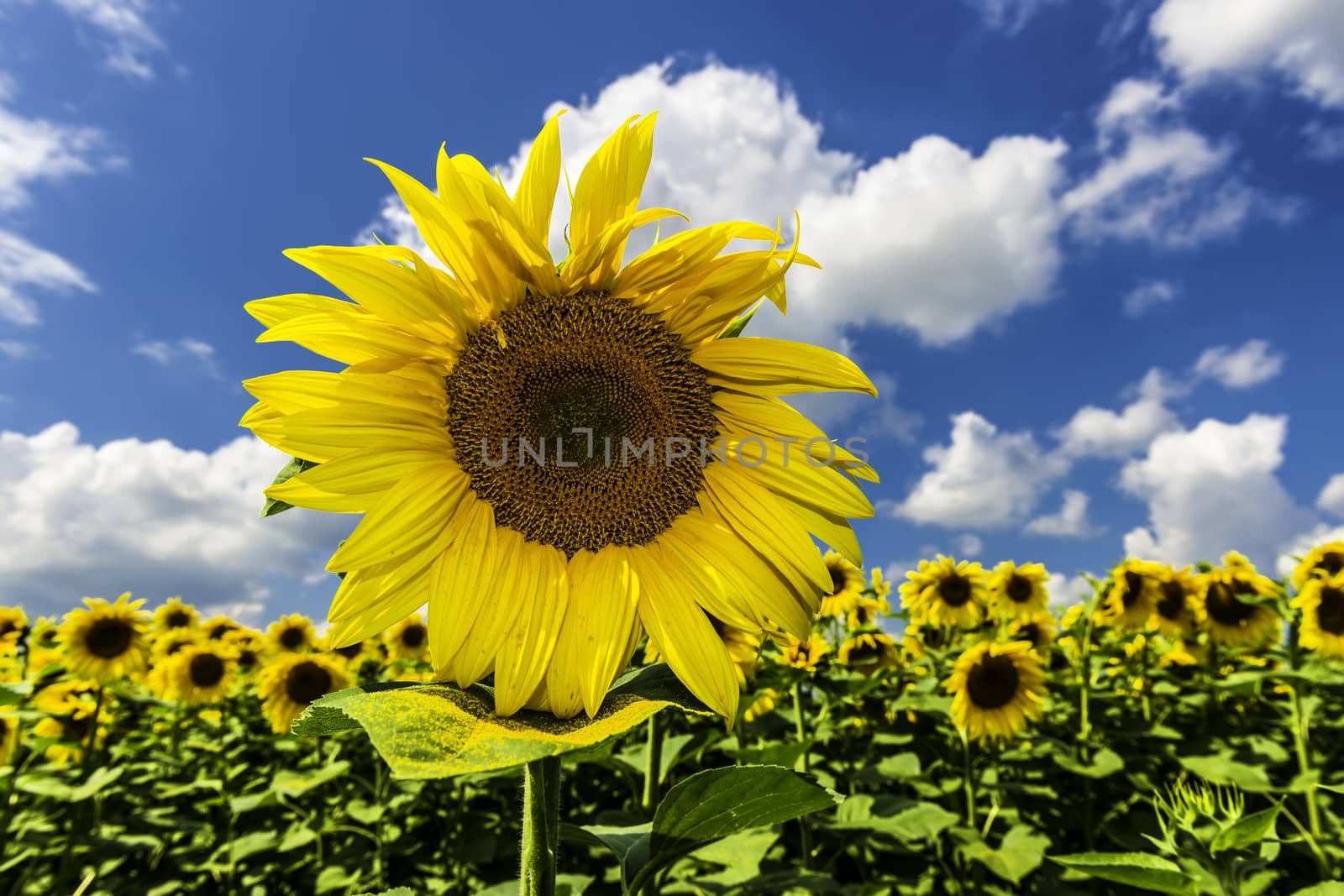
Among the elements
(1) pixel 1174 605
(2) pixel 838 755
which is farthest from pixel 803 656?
(1) pixel 1174 605

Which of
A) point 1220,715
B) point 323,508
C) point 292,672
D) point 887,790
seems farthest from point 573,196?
point 1220,715

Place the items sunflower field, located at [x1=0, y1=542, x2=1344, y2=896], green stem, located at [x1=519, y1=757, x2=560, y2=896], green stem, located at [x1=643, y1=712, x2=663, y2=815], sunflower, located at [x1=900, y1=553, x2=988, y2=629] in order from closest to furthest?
green stem, located at [x1=519, y1=757, x2=560, y2=896] → green stem, located at [x1=643, y1=712, x2=663, y2=815] → sunflower field, located at [x1=0, y1=542, x2=1344, y2=896] → sunflower, located at [x1=900, y1=553, x2=988, y2=629]

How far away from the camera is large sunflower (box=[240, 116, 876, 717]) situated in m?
1.21

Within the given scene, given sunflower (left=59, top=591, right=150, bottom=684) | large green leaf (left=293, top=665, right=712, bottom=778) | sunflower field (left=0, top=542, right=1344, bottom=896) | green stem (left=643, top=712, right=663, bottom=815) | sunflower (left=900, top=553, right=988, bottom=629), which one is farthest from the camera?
sunflower (left=900, top=553, right=988, bottom=629)

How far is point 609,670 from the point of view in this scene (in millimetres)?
1228

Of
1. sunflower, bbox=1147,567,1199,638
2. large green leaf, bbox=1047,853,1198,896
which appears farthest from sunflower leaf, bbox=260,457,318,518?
sunflower, bbox=1147,567,1199,638

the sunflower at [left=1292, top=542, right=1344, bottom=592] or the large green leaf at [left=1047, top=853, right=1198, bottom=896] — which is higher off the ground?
the sunflower at [left=1292, top=542, right=1344, bottom=592]

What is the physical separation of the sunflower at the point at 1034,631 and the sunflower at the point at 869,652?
1921mm

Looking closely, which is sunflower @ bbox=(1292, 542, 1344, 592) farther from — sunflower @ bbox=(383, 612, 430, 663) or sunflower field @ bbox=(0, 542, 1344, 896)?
sunflower @ bbox=(383, 612, 430, 663)

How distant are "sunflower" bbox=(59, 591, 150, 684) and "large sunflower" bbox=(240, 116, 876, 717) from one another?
670 cm

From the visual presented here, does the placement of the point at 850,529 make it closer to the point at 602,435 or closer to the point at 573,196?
the point at 602,435

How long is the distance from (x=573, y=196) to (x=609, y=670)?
2.39ft

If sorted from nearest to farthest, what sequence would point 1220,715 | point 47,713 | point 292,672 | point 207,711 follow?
point 47,713 < point 292,672 < point 1220,715 < point 207,711

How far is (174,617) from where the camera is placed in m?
8.25
